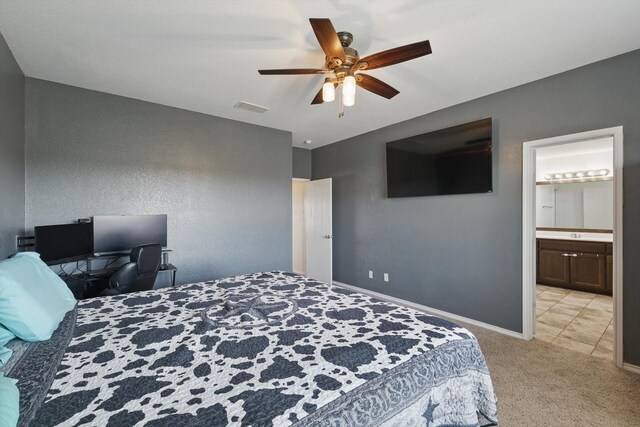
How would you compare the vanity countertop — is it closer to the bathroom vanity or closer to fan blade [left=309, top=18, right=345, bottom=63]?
A: the bathroom vanity

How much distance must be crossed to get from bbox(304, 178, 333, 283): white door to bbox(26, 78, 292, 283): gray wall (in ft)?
2.55

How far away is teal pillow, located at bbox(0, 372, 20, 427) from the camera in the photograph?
744 millimetres

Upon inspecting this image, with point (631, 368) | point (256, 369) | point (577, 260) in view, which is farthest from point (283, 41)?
point (577, 260)

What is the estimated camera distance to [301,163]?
18.6ft

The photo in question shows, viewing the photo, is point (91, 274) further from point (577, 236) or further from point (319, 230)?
point (577, 236)

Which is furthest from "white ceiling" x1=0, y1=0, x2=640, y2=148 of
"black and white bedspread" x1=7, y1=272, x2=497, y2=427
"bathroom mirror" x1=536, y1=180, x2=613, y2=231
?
"bathroom mirror" x1=536, y1=180, x2=613, y2=231

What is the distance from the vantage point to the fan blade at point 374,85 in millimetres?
2221

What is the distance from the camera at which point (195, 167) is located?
3.77 m

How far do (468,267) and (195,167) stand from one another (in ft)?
12.1

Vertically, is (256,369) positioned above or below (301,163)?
below

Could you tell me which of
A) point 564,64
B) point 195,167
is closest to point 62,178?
point 195,167

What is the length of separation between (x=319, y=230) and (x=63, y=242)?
3.53 m

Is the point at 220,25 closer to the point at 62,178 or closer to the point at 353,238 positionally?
the point at 62,178

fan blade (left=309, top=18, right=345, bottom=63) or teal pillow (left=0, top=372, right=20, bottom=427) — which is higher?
fan blade (left=309, top=18, right=345, bottom=63)
